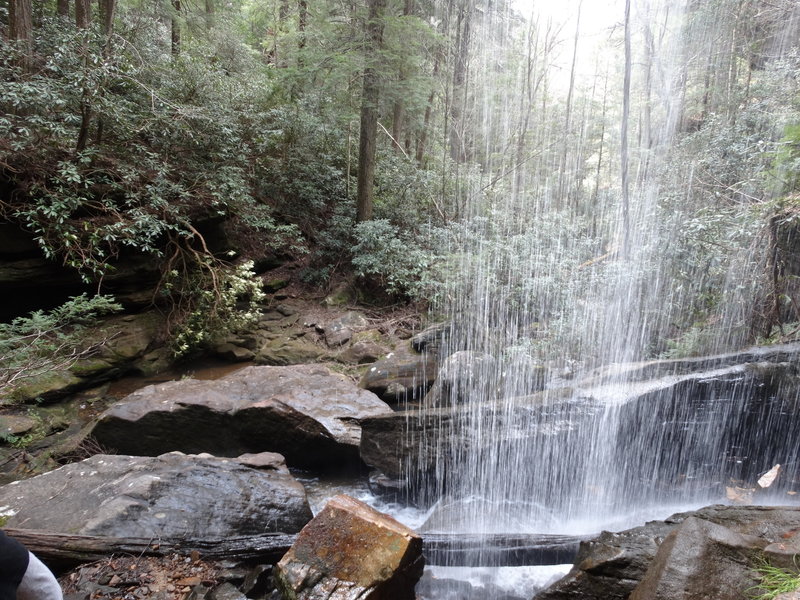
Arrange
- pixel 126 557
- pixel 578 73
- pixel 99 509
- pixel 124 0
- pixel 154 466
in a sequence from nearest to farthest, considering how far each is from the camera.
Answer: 1. pixel 126 557
2. pixel 99 509
3. pixel 154 466
4. pixel 124 0
5. pixel 578 73

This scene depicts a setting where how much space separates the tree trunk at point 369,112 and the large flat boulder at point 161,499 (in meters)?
6.94

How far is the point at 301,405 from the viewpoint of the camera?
530 centimetres

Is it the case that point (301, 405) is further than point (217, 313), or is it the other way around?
point (217, 313)

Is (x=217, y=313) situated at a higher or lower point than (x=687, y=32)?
lower

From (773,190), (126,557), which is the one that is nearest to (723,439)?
(773,190)

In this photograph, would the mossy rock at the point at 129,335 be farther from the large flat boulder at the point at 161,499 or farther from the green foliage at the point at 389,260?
the green foliage at the point at 389,260

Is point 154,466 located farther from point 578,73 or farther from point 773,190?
point 578,73

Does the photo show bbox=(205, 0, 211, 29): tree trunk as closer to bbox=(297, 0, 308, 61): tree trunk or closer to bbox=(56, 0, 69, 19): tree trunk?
bbox=(297, 0, 308, 61): tree trunk

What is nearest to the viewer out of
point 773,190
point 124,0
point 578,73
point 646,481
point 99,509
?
point 99,509

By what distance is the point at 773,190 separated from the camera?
21.4 feet

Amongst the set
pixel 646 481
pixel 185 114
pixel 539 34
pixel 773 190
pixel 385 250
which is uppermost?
pixel 539 34

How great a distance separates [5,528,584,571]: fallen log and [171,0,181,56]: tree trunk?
429 inches

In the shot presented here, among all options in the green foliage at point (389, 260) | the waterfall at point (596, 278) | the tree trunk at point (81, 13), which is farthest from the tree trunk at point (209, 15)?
the waterfall at point (596, 278)

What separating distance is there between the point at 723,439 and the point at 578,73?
1101cm
